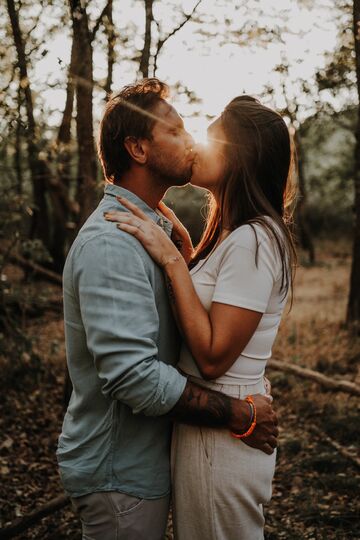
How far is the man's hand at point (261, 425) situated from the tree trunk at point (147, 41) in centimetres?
345

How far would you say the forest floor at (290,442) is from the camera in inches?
155

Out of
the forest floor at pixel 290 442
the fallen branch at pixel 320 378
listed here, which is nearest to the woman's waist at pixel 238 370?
the forest floor at pixel 290 442

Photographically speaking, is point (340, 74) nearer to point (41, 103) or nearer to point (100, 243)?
point (41, 103)

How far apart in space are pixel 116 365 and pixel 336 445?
3516mm

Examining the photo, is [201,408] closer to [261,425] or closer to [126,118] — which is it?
[261,425]

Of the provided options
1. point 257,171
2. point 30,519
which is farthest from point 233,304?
point 30,519

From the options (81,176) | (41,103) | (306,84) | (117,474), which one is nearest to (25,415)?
(81,176)

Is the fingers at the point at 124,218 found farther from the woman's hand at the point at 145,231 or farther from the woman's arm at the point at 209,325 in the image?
the woman's arm at the point at 209,325

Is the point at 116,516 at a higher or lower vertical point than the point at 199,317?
lower

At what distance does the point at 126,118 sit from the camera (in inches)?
92.6

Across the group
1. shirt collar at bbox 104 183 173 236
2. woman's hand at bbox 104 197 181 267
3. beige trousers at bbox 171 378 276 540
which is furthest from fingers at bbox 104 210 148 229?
beige trousers at bbox 171 378 276 540

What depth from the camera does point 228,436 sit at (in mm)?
2209

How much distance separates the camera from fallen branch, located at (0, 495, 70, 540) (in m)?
3.50

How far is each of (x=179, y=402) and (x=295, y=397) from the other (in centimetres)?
433
